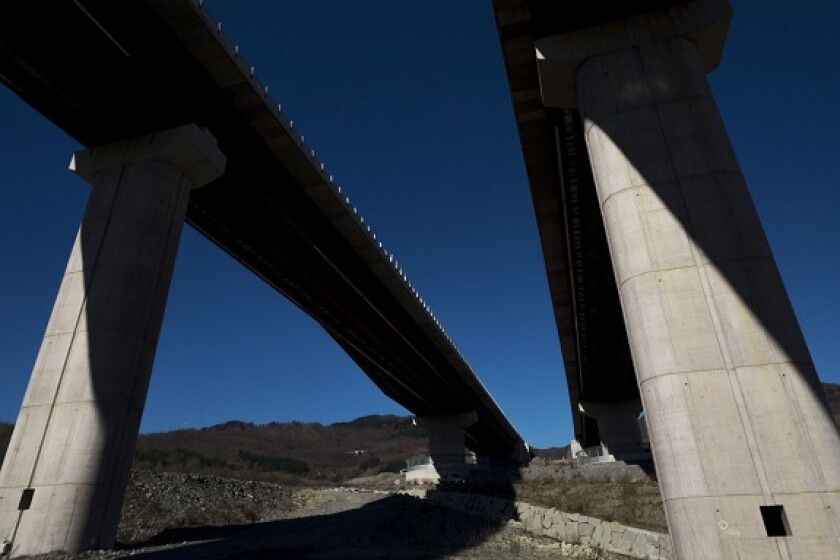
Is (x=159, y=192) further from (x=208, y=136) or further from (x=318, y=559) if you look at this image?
(x=318, y=559)

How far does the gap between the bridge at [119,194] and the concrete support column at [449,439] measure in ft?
149

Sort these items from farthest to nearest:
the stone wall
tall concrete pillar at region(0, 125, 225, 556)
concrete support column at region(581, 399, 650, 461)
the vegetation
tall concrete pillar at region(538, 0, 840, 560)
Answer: the vegetation
concrete support column at region(581, 399, 650, 461)
the stone wall
tall concrete pillar at region(0, 125, 225, 556)
tall concrete pillar at region(538, 0, 840, 560)

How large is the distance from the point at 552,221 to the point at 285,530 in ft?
63.1

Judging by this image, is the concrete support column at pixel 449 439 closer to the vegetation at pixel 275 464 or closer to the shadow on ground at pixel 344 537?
the shadow on ground at pixel 344 537

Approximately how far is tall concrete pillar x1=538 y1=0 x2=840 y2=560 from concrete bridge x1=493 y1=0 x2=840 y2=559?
0.09 ft

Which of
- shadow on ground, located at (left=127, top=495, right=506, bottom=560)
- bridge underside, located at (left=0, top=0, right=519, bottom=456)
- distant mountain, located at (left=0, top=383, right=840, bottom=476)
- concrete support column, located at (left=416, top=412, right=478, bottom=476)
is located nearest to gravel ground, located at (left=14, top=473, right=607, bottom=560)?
shadow on ground, located at (left=127, top=495, right=506, bottom=560)

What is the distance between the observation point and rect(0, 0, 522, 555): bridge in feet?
47.8

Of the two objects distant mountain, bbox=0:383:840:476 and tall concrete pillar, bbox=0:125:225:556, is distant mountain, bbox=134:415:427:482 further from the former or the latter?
tall concrete pillar, bbox=0:125:225:556

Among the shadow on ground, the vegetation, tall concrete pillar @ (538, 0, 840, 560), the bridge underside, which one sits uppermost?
the bridge underside

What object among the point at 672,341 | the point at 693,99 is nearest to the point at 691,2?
the point at 693,99

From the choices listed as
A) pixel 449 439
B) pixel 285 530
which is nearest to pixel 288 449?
pixel 449 439

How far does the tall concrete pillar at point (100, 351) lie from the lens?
557 inches

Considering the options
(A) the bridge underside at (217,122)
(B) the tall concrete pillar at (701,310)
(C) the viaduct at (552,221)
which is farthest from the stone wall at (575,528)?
(A) the bridge underside at (217,122)

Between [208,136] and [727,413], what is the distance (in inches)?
746
